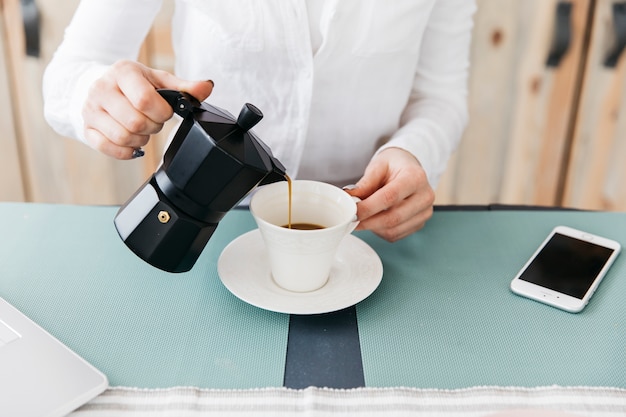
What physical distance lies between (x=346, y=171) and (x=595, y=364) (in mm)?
613

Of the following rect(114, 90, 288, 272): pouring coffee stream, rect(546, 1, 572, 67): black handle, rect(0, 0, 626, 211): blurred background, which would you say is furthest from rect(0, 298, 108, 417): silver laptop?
rect(546, 1, 572, 67): black handle

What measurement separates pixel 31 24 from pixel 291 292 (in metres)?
1.36

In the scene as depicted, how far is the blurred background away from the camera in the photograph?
1.82 metres

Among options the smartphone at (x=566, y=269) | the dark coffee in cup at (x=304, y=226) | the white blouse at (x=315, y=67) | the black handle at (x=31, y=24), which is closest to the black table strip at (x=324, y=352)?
the dark coffee in cup at (x=304, y=226)

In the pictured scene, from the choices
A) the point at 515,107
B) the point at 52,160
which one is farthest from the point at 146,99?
the point at 515,107

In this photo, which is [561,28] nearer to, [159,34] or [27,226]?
[159,34]

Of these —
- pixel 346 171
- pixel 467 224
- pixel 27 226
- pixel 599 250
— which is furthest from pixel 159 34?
pixel 599 250

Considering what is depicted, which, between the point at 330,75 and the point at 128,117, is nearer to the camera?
the point at 128,117

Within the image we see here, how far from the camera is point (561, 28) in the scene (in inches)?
72.7

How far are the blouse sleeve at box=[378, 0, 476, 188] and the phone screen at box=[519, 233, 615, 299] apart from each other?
0.24 metres

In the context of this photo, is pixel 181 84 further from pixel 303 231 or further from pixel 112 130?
pixel 303 231

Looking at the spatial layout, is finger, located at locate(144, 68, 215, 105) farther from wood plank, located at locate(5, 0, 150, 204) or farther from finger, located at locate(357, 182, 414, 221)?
wood plank, located at locate(5, 0, 150, 204)

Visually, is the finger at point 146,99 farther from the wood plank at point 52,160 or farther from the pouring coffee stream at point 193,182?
A: the wood plank at point 52,160

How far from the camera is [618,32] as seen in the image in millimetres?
1822
